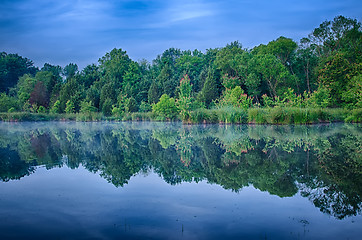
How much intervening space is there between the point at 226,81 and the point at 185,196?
31.8 meters

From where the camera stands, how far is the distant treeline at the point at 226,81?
95.2ft

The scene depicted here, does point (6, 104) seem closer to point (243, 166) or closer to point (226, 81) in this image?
point (226, 81)

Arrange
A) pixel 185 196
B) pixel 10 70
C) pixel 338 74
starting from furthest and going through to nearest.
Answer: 1. pixel 10 70
2. pixel 338 74
3. pixel 185 196

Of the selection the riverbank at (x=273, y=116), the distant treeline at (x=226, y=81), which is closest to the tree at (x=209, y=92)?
the distant treeline at (x=226, y=81)

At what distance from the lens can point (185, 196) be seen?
14.6ft

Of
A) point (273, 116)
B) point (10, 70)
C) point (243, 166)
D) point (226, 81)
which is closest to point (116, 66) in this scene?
point (226, 81)

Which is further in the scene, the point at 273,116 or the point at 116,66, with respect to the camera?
the point at 116,66

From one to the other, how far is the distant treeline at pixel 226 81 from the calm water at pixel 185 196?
16848mm

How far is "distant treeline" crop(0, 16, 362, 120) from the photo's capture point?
29009 mm

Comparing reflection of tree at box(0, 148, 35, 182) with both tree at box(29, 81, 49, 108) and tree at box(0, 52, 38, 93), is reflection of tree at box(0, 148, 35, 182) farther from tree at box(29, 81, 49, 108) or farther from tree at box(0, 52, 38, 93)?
tree at box(0, 52, 38, 93)

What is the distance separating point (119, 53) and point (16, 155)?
43.1 m

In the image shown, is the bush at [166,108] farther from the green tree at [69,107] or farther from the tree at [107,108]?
the green tree at [69,107]

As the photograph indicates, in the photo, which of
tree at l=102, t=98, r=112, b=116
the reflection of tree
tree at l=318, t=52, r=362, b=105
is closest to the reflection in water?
the reflection of tree

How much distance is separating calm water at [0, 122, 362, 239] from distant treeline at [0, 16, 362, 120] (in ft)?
55.3
